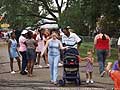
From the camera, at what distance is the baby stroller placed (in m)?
13.7

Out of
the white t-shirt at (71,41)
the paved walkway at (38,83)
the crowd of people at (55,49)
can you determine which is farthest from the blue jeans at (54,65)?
the white t-shirt at (71,41)

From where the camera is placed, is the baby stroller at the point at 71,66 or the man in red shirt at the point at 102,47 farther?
the man in red shirt at the point at 102,47

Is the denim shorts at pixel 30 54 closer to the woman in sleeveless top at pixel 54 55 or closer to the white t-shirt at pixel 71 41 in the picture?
the woman in sleeveless top at pixel 54 55

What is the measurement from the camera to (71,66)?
543 inches

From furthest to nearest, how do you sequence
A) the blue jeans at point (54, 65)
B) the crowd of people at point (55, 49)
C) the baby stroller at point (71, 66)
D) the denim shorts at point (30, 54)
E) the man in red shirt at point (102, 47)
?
the man in red shirt at point (102, 47) → the denim shorts at point (30, 54) → the crowd of people at point (55, 49) → the blue jeans at point (54, 65) → the baby stroller at point (71, 66)

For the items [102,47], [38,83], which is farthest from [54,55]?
[102,47]

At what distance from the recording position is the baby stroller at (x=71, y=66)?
45.0ft

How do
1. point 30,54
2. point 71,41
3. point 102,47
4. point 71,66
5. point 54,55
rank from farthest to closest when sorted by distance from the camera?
point 102,47 < point 30,54 < point 71,41 < point 54,55 < point 71,66

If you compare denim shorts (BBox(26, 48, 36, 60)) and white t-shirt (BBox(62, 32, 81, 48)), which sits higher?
white t-shirt (BBox(62, 32, 81, 48))

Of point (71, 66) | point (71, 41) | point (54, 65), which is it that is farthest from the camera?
point (71, 41)

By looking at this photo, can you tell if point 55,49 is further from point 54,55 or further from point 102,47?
point 102,47

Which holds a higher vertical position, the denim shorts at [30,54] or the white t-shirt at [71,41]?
the white t-shirt at [71,41]

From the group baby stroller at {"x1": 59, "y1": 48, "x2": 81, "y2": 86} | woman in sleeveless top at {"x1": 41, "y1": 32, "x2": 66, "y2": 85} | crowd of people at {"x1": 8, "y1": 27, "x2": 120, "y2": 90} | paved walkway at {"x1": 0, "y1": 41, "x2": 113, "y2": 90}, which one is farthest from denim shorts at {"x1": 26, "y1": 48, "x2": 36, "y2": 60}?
baby stroller at {"x1": 59, "y1": 48, "x2": 81, "y2": 86}

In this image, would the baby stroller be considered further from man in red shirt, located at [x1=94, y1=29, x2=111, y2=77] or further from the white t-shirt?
man in red shirt, located at [x1=94, y1=29, x2=111, y2=77]
